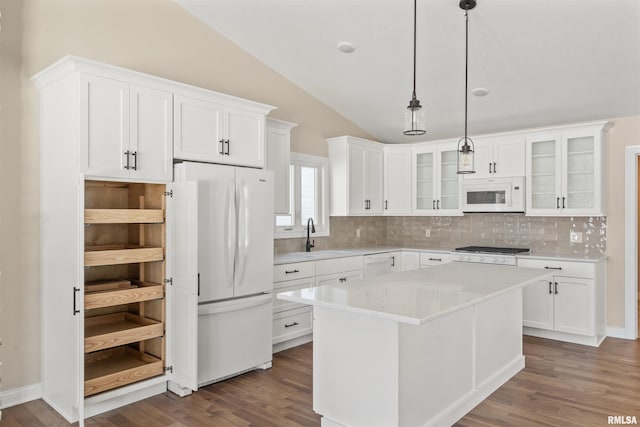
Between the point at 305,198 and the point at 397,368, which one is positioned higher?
the point at 305,198

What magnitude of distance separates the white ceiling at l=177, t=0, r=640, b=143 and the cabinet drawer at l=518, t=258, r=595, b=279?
1676 mm

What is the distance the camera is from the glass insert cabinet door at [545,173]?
5.00 metres

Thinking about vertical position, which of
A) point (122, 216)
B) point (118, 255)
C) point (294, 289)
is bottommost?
point (294, 289)

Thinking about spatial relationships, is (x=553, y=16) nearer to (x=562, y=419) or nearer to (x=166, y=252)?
(x=562, y=419)

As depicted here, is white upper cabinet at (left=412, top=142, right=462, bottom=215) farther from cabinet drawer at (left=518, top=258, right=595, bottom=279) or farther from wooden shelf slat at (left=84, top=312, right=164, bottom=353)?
wooden shelf slat at (left=84, top=312, right=164, bottom=353)

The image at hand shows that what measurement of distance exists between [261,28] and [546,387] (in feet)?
13.3

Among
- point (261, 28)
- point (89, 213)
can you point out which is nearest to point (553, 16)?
point (261, 28)

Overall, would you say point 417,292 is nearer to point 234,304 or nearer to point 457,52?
point 234,304

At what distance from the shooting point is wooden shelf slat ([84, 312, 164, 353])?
9.91 ft

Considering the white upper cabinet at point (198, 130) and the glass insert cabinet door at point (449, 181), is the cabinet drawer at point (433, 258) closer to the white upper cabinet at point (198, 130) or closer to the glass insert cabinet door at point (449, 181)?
the glass insert cabinet door at point (449, 181)

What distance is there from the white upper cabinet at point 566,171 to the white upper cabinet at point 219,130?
321 centimetres

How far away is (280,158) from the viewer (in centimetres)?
475

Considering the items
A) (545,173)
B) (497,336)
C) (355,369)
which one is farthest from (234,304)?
(545,173)

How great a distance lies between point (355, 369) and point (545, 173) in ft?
12.2
